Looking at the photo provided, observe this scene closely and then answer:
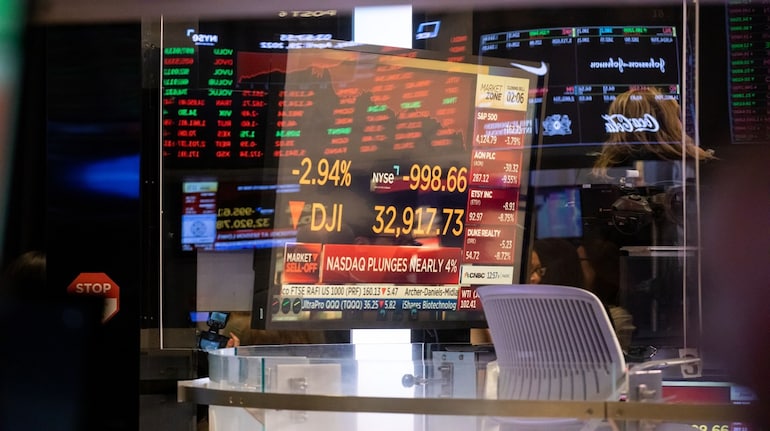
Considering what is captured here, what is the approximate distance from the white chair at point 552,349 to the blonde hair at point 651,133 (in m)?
1.89

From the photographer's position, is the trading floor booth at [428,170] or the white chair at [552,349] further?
the trading floor booth at [428,170]

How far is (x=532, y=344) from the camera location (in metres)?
2.36

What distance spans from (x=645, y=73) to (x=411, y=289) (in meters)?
1.53

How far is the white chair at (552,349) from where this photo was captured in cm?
190

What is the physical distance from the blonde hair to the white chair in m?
1.89

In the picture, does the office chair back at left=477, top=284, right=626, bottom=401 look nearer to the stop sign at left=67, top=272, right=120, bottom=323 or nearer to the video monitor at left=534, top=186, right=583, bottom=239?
the stop sign at left=67, top=272, right=120, bottom=323

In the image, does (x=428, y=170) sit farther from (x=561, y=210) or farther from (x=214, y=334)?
(x=214, y=334)

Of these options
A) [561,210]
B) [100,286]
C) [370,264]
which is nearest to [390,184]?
[370,264]

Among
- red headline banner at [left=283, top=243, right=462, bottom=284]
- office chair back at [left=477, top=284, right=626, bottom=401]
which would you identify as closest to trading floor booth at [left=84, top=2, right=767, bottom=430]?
red headline banner at [left=283, top=243, right=462, bottom=284]

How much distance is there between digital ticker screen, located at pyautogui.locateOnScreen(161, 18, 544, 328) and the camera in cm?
345

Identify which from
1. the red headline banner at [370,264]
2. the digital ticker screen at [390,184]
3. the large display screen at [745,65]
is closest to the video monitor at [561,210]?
the digital ticker screen at [390,184]

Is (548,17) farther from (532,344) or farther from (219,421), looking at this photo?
(219,421)

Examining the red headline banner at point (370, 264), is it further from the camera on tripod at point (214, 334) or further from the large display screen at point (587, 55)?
the large display screen at point (587, 55)

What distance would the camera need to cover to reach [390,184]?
11.8 feet
